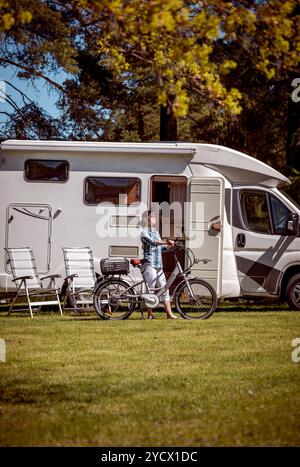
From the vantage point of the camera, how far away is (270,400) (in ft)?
22.8

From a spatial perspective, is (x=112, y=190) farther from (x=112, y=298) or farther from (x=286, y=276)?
(x=286, y=276)

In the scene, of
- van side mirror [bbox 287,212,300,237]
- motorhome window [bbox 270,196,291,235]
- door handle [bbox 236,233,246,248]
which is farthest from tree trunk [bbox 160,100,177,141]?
van side mirror [bbox 287,212,300,237]

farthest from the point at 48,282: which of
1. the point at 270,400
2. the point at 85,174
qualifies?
the point at 270,400

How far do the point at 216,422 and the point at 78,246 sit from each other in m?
9.12

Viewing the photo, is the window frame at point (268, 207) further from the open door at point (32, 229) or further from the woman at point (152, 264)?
the open door at point (32, 229)

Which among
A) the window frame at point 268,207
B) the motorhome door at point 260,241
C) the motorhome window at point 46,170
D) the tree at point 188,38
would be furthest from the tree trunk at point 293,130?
the tree at point 188,38

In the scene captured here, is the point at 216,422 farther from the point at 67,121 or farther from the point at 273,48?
the point at 67,121

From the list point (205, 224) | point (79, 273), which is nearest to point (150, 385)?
point (79, 273)

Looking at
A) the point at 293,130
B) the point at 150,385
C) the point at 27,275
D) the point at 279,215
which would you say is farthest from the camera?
the point at 293,130

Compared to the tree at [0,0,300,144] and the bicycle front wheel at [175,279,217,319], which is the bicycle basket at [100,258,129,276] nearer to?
the bicycle front wheel at [175,279,217,319]

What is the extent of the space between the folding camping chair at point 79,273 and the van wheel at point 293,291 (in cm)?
341

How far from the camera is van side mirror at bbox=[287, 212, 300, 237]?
14664mm

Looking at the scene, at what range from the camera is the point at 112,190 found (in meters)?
15.1

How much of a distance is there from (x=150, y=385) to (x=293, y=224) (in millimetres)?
7566
